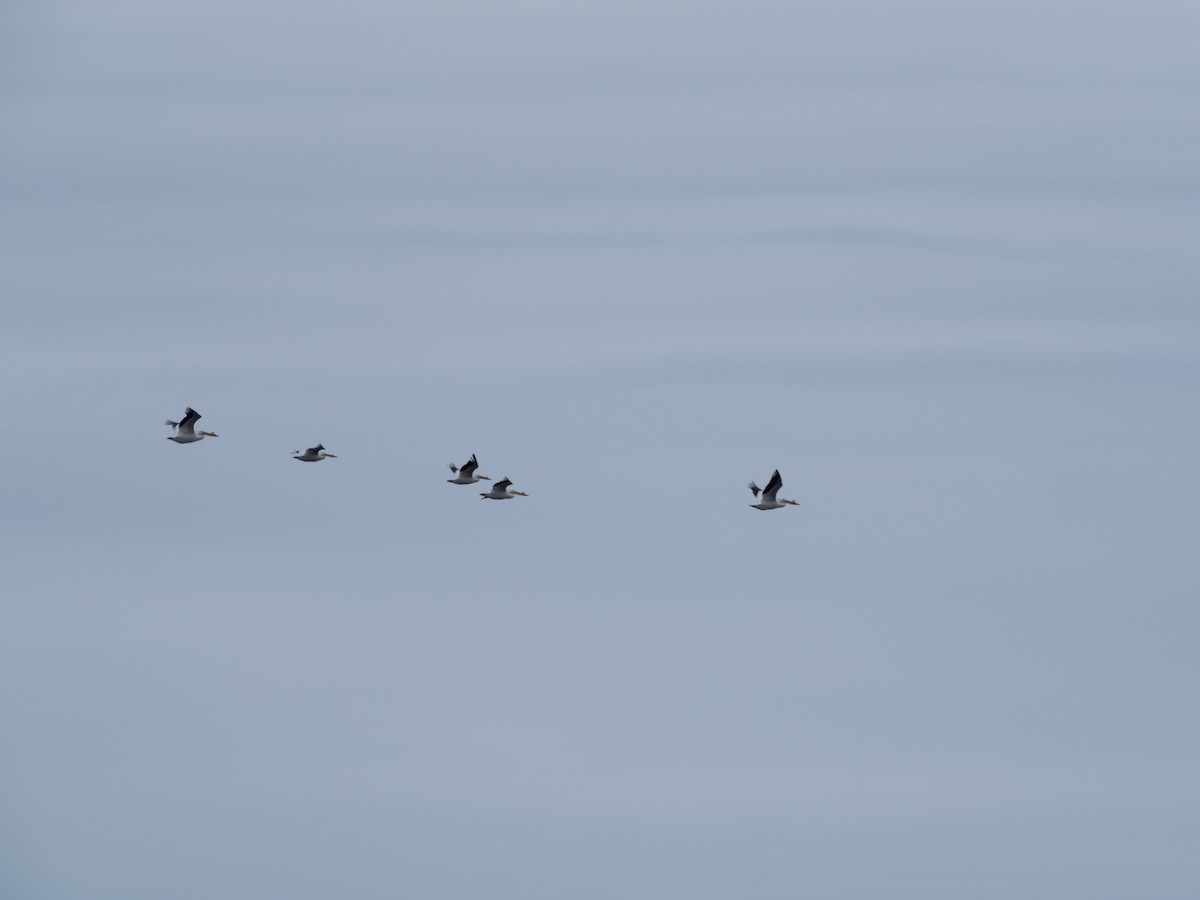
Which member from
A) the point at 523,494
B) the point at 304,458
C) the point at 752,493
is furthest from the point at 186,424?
the point at 752,493

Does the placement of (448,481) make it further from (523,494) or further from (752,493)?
(752,493)

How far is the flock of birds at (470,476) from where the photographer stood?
15394 cm

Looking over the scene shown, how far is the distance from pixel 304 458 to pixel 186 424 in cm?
743

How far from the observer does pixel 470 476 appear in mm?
166000

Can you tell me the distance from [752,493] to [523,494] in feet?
50.8

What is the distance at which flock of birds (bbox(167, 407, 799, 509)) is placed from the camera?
154 m

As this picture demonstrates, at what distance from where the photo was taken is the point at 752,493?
156750mm

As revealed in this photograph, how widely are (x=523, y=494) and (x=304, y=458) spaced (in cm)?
1194

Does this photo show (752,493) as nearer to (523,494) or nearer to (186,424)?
(523,494)

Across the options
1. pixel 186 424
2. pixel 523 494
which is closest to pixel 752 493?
pixel 523 494

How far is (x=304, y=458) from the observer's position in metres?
164

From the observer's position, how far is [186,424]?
525 ft

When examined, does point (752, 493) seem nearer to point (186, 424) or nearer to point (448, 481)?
point (448, 481)

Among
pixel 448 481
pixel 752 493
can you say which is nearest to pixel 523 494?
pixel 448 481
